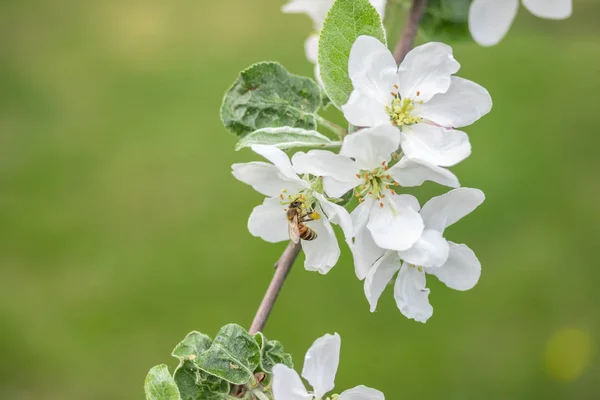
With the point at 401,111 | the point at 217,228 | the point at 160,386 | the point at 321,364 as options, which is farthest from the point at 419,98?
the point at 217,228

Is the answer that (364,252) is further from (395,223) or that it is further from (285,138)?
(285,138)

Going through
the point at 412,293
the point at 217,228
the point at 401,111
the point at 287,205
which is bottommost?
the point at 412,293

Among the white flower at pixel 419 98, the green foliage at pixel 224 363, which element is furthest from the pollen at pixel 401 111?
the green foliage at pixel 224 363

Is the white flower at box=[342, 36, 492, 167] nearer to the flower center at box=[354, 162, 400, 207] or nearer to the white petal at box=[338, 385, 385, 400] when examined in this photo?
the flower center at box=[354, 162, 400, 207]

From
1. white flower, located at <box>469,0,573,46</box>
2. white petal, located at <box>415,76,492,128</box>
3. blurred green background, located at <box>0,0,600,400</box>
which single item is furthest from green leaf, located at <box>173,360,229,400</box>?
blurred green background, located at <box>0,0,600,400</box>

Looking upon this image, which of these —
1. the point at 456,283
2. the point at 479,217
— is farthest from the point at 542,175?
the point at 456,283

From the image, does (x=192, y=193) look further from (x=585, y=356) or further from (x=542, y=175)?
(x=585, y=356)
